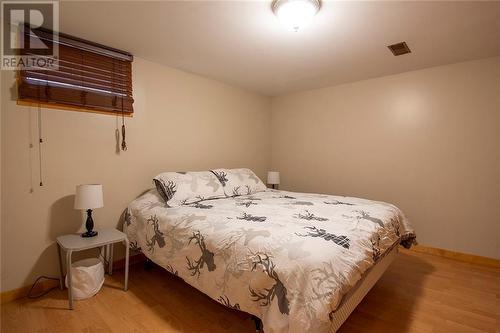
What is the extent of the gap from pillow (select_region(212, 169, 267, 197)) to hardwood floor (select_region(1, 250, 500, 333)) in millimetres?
1087

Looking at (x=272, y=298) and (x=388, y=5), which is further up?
(x=388, y=5)

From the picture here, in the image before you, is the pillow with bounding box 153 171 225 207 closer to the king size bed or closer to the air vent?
the king size bed

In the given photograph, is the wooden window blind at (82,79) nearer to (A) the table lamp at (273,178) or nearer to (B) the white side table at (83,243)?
(B) the white side table at (83,243)

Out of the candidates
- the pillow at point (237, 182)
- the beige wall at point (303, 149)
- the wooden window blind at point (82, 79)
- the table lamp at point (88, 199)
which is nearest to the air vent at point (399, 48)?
the beige wall at point (303, 149)

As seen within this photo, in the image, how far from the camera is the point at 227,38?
7.31 ft

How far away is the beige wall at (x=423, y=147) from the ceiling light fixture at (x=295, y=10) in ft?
6.38

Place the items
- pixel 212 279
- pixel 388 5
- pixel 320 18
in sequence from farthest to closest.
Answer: pixel 320 18 → pixel 388 5 → pixel 212 279

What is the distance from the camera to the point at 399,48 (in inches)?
94.3

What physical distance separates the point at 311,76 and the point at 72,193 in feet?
9.70

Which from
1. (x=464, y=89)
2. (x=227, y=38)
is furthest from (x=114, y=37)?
(x=464, y=89)

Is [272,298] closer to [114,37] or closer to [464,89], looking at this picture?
[114,37]

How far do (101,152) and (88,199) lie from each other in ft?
1.87

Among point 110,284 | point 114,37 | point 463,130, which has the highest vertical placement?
point 114,37

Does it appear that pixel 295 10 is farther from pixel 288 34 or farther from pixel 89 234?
pixel 89 234
